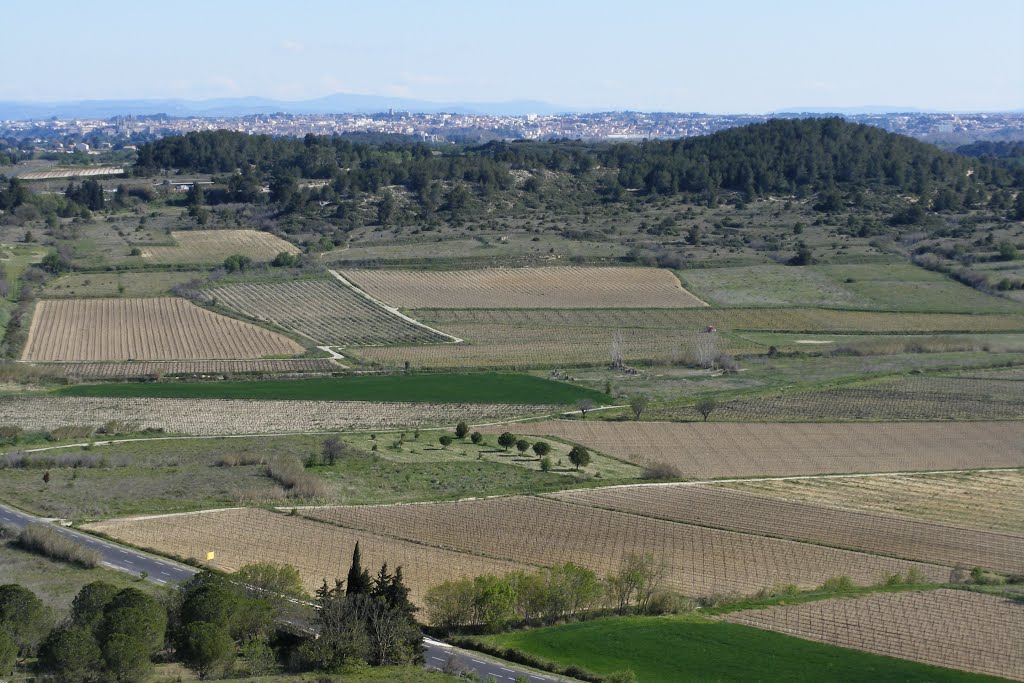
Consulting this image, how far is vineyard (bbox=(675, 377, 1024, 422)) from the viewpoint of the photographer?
54.0 metres

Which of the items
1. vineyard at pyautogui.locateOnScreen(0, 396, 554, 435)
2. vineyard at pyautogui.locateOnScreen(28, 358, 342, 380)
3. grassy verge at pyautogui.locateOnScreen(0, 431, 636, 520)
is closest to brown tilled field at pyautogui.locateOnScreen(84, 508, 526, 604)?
grassy verge at pyautogui.locateOnScreen(0, 431, 636, 520)

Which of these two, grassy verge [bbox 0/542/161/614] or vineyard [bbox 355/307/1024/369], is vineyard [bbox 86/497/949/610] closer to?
grassy verge [bbox 0/542/161/614]

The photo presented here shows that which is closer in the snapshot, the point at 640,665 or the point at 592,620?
the point at 640,665

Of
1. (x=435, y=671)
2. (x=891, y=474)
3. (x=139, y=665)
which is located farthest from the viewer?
(x=891, y=474)

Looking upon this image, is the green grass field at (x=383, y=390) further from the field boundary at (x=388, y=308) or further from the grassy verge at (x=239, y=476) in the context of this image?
the field boundary at (x=388, y=308)

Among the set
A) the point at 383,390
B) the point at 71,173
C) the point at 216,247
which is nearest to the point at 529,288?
the point at 216,247

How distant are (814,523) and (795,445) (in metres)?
10.6

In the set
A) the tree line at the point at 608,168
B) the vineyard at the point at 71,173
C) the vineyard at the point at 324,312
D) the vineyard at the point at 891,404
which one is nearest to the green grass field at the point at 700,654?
the vineyard at the point at 891,404

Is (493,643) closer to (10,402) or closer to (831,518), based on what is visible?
(831,518)

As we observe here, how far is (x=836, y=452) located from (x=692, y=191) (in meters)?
81.2

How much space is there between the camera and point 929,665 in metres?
27.4

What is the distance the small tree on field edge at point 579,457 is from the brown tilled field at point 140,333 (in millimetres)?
24857

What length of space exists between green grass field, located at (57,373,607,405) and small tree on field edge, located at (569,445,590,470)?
10807 mm

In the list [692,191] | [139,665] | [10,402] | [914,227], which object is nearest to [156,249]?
[10,402]
